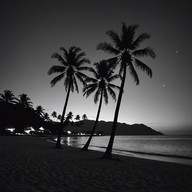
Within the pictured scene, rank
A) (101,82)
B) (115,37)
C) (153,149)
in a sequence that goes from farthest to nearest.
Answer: (153,149) < (101,82) < (115,37)

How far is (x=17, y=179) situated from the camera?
253 inches

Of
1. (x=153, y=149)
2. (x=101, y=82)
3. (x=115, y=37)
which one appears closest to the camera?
(x=115, y=37)

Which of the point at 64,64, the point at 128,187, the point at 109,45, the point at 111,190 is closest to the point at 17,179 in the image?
A: the point at 111,190

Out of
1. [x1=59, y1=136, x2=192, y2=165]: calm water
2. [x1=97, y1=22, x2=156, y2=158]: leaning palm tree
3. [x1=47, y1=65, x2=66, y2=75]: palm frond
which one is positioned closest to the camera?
[x1=97, y1=22, x2=156, y2=158]: leaning palm tree

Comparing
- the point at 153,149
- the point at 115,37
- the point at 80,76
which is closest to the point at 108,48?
the point at 115,37

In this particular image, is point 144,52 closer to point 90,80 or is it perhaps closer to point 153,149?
point 90,80

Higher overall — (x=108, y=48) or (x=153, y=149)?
(x=108, y=48)

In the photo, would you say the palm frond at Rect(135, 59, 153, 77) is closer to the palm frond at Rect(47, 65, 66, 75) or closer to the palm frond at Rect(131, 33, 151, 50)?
the palm frond at Rect(131, 33, 151, 50)

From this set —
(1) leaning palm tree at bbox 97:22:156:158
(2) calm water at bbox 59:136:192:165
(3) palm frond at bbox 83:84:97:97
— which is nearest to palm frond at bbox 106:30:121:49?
Result: (1) leaning palm tree at bbox 97:22:156:158

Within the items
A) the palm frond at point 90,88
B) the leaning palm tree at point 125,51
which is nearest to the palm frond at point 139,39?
the leaning palm tree at point 125,51

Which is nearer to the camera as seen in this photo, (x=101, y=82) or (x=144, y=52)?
(x=144, y=52)

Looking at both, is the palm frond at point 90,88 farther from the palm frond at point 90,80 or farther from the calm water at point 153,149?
the calm water at point 153,149

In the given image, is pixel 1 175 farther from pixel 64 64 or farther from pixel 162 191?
pixel 64 64

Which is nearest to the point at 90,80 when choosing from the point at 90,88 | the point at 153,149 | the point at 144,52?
the point at 90,88
